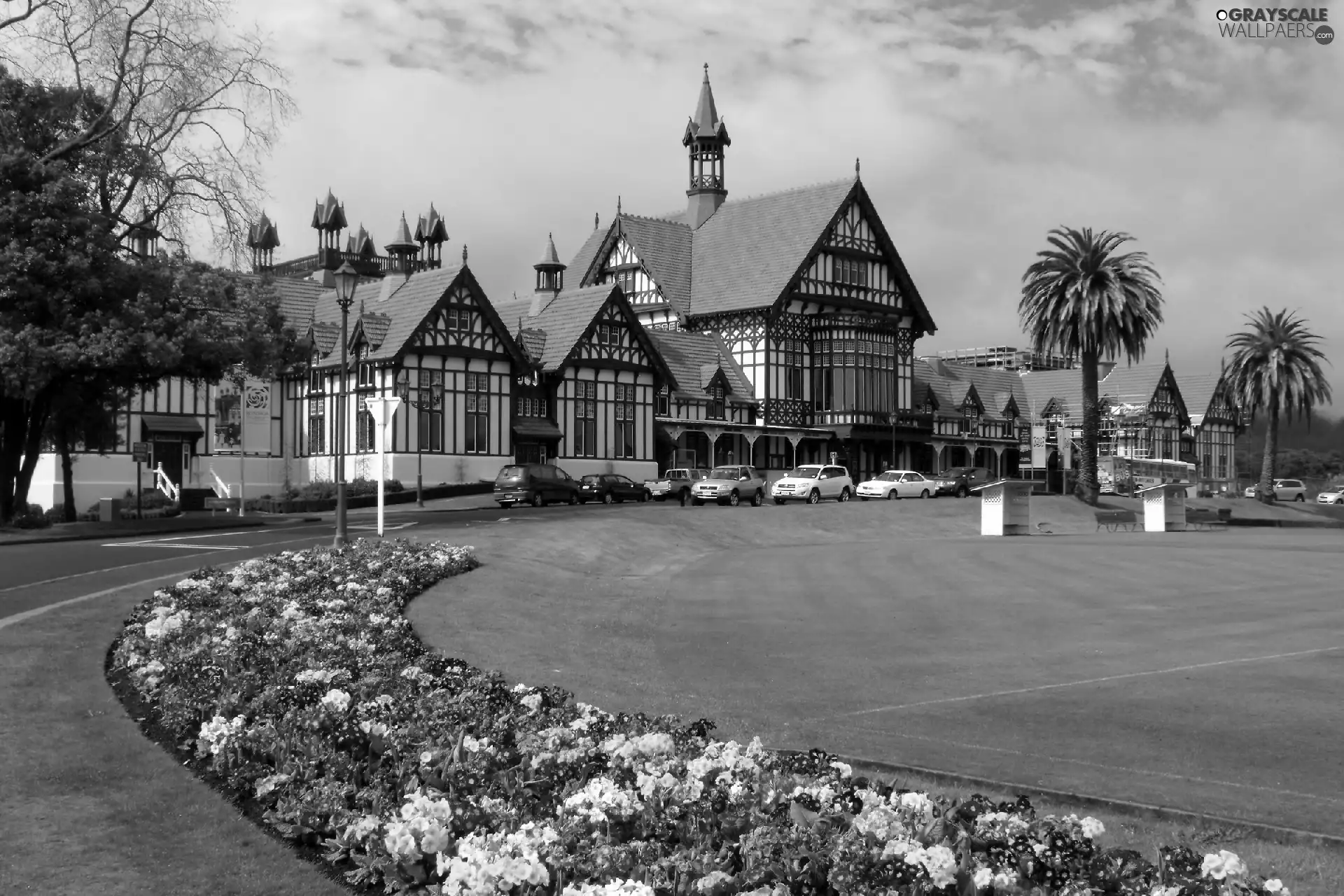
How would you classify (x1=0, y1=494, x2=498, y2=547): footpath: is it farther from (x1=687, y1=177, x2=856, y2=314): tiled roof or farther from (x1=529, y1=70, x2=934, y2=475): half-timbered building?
(x1=687, y1=177, x2=856, y2=314): tiled roof

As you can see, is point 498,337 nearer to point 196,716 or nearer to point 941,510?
point 941,510

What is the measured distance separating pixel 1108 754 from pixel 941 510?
4446 cm

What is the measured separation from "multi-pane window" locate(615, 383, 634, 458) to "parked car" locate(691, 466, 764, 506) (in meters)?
7.03

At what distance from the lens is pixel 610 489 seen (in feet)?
180

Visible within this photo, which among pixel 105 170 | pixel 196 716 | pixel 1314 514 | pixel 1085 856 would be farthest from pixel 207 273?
pixel 1314 514

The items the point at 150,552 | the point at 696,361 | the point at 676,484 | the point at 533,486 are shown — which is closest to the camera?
the point at 150,552

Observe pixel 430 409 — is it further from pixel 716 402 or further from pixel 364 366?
pixel 716 402

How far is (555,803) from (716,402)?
61819 mm

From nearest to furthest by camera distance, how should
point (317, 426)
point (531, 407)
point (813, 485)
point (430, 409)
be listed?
point (430, 409), point (813, 485), point (317, 426), point (531, 407)

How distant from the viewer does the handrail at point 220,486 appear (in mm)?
55625

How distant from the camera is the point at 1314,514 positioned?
240 feet

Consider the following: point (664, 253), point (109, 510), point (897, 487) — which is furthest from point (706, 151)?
point (109, 510)

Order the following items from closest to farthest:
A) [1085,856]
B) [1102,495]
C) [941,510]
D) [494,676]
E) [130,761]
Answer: [1085,856]
[130,761]
[494,676]
[941,510]
[1102,495]

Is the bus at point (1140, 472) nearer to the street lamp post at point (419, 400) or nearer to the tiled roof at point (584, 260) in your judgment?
the tiled roof at point (584, 260)
